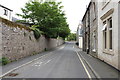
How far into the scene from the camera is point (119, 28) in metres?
8.27

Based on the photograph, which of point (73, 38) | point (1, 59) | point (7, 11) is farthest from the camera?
point (73, 38)

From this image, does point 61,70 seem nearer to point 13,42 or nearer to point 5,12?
point 13,42

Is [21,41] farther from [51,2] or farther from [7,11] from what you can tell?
[7,11]

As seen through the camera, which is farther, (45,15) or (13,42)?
(45,15)

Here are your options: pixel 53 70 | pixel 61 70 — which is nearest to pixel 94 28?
pixel 61 70

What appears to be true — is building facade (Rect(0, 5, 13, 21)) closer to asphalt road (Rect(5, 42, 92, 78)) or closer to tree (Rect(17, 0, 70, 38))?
tree (Rect(17, 0, 70, 38))

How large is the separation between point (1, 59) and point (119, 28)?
827 cm

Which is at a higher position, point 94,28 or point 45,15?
point 45,15

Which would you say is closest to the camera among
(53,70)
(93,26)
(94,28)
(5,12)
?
(53,70)

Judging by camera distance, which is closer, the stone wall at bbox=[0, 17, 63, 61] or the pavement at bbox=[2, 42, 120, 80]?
the pavement at bbox=[2, 42, 120, 80]

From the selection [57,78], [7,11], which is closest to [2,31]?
[57,78]

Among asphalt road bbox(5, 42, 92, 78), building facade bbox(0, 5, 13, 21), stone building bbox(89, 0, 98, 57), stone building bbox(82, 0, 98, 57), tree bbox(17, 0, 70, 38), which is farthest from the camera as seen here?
building facade bbox(0, 5, 13, 21)

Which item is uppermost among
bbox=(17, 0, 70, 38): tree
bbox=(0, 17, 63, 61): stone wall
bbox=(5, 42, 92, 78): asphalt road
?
bbox=(17, 0, 70, 38): tree

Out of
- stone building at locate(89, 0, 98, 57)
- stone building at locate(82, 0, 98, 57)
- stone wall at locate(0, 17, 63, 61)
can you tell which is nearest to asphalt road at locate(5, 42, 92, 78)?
stone wall at locate(0, 17, 63, 61)
